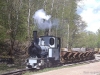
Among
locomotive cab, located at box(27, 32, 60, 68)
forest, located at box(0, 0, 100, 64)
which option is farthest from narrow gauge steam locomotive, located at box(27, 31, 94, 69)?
forest, located at box(0, 0, 100, 64)

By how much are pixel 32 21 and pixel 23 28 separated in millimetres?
5312

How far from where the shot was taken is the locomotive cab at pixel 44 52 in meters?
17.7

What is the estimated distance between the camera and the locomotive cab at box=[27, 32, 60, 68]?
1767 cm

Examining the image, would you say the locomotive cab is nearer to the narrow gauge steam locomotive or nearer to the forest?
the narrow gauge steam locomotive

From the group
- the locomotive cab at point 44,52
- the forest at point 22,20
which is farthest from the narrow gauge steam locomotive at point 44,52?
the forest at point 22,20

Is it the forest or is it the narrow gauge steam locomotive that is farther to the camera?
the forest

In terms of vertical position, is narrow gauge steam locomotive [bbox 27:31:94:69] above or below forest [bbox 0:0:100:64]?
below

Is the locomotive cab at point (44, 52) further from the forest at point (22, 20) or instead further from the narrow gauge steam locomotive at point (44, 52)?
the forest at point (22, 20)

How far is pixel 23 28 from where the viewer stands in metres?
23.2

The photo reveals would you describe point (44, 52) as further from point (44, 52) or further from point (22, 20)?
point (22, 20)

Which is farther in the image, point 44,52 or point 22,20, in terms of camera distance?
point 22,20

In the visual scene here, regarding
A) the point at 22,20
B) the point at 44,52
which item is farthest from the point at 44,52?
the point at 22,20

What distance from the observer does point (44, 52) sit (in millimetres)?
18781

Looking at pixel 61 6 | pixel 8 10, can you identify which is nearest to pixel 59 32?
pixel 61 6
